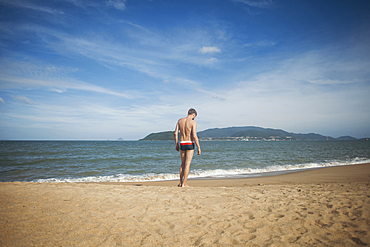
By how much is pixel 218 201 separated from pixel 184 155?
72.9 inches

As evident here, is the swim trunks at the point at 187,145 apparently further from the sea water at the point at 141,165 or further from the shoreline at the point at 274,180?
the sea water at the point at 141,165

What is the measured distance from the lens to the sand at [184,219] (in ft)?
8.62

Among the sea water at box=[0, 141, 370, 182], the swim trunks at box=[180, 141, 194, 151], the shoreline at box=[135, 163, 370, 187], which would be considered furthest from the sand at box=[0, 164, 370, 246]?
the sea water at box=[0, 141, 370, 182]

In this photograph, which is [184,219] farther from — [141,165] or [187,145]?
[141,165]

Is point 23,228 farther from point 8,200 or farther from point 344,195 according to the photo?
point 344,195

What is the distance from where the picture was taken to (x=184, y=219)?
332 centimetres

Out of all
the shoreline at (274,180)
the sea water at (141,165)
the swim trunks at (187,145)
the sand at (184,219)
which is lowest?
the sea water at (141,165)

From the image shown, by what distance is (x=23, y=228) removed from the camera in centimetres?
296

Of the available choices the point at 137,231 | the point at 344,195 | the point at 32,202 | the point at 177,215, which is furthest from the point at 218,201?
the point at 32,202

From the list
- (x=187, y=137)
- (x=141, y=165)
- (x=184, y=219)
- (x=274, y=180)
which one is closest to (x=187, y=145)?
(x=187, y=137)

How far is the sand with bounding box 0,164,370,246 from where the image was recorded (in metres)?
2.63

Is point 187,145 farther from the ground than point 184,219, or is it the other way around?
point 187,145

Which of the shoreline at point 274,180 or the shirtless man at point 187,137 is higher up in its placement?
the shirtless man at point 187,137

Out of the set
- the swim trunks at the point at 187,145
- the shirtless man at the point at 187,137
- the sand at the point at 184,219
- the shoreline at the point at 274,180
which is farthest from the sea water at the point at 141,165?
the sand at the point at 184,219
